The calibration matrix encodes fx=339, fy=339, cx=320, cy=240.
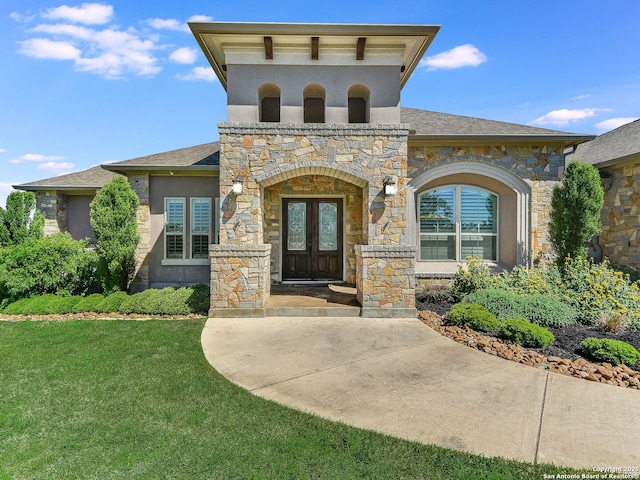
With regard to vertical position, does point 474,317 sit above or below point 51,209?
below

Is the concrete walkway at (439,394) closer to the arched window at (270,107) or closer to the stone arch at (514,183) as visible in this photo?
the stone arch at (514,183)

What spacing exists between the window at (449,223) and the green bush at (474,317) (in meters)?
3.28

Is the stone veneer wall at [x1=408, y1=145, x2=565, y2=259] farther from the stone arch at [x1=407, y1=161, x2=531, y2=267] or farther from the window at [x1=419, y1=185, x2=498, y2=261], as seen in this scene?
the window at [x1=419, y1=185, x2=498, y2=261]

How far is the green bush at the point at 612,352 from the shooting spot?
13.6 feet

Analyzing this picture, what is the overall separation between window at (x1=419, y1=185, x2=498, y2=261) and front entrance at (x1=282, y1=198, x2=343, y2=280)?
232cm

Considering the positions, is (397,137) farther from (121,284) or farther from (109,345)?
(121,284)

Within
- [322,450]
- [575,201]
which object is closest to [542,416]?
[322,450]

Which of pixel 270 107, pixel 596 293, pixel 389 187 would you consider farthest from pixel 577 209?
pixel 270 107

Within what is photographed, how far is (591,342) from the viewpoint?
4438 mm

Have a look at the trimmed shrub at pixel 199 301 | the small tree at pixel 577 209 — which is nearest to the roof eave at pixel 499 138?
the small tree at pixel 577 209

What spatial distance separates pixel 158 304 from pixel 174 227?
113 inches

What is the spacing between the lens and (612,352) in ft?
13.9

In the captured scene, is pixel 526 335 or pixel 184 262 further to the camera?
pixel 184 262

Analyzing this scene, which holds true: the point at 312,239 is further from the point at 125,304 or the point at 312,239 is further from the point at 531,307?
the point at 531,307
